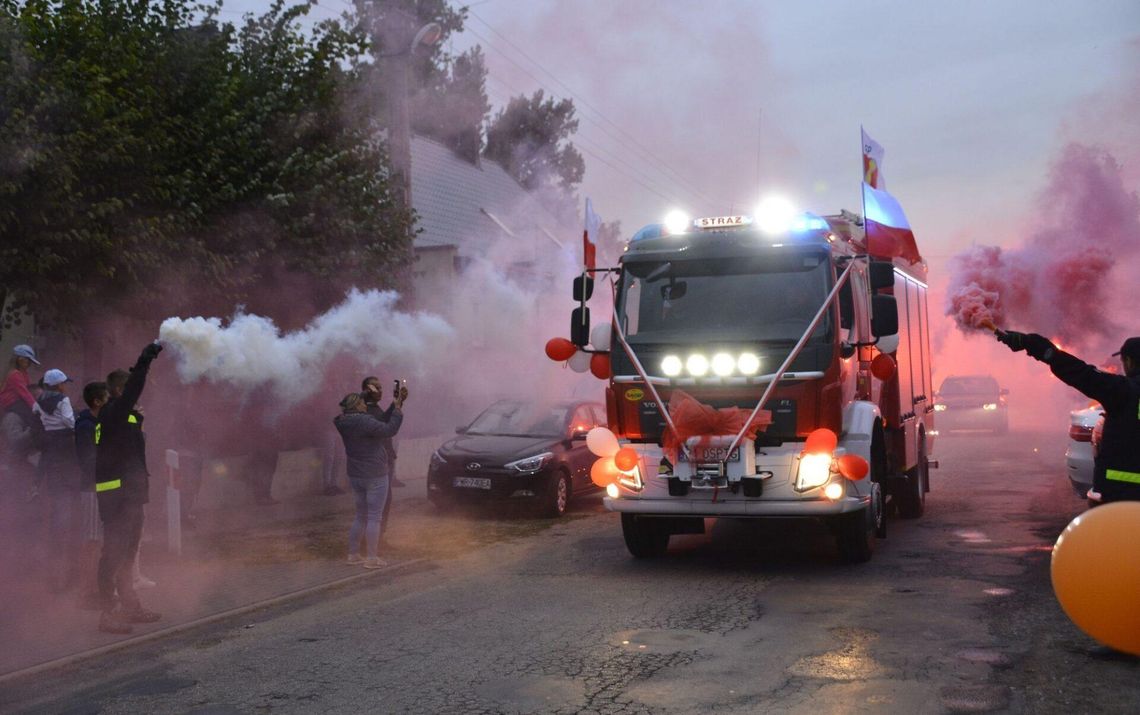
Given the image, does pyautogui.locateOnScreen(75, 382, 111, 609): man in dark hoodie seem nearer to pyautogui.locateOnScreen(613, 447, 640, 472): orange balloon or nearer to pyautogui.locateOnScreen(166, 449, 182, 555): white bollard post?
pyautogui.locateOnScreen(166, 449, 182, 555): white bollard post

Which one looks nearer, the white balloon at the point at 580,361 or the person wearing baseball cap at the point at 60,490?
the person wearing baseball cap at the point at 60,490

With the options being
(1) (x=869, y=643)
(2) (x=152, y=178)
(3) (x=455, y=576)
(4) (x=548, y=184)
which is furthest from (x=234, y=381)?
(4) (x=548, y=184)

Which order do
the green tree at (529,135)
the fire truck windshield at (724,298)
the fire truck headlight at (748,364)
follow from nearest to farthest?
the fire truck headlight at (748,364) → the fire truck windshield at (724,298) → the green tree at (529,135)

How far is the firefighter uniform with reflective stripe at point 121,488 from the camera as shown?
7.82 metres

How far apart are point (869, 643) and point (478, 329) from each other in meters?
15.5

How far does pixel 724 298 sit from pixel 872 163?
331 centimetres

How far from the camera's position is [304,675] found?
631 cm

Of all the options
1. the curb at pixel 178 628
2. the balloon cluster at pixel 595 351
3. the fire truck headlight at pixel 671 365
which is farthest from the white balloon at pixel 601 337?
the curb at pixel 178 628

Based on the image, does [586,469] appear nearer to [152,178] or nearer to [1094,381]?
[152,178]

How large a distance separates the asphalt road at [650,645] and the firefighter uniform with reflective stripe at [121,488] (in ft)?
2.35

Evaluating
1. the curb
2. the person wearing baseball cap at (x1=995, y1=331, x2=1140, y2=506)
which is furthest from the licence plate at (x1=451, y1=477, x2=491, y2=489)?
the person wearing baseball cap at (x1=995, y1=331, x2=1140, y2=506)

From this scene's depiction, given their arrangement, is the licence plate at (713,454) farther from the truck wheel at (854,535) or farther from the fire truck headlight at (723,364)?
the truck wheel at (854,535)

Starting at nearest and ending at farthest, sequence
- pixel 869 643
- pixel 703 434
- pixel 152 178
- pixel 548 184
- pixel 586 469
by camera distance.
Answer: pixel 869 643
pixel 703 434
pixel 152 178
pixel 586 469
pixel 548 184

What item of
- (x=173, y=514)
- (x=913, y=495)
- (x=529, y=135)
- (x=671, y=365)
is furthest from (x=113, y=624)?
(x=529, y=135)
